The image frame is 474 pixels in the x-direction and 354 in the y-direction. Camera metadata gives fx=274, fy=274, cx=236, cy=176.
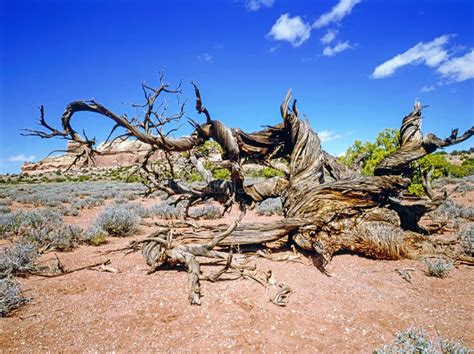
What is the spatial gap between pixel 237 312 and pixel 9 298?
9.69 ft

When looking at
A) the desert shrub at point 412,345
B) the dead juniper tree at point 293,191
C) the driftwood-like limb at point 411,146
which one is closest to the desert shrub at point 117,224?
the dead juniper tree at point 293,191

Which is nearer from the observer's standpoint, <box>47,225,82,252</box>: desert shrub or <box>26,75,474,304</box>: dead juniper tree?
<box>26,75,474,304</box>: dead juniper tree

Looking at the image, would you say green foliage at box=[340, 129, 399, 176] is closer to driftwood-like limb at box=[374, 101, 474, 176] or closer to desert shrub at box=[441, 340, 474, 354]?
driftwood-like limb at box=[374, 101, 474, 176]

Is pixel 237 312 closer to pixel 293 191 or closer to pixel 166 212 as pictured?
pixel 293 191

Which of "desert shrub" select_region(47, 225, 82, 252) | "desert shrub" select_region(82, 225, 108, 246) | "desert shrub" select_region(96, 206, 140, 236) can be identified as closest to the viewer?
"desert shrub" select_region(47, 225, 82, 252)

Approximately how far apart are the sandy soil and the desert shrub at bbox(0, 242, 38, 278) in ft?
0.88

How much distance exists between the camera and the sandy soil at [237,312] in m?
2.94

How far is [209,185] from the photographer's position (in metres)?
6.39

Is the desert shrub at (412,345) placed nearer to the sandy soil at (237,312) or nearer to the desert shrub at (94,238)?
the sandy soil at (237,312)

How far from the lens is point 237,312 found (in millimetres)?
3467

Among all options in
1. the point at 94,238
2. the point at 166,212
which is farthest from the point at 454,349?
the point at 166,212

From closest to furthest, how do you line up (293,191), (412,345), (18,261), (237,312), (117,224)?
(412,345), (237,312), (18,261), (293,191), (117,224)

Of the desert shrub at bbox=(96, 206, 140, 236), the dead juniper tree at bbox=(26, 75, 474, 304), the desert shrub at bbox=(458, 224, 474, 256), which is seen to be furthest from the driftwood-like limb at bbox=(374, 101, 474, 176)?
the desert shrub at bbox=(96, 206, 140, 236)

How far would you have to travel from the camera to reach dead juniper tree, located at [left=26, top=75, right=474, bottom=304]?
5.19 m
